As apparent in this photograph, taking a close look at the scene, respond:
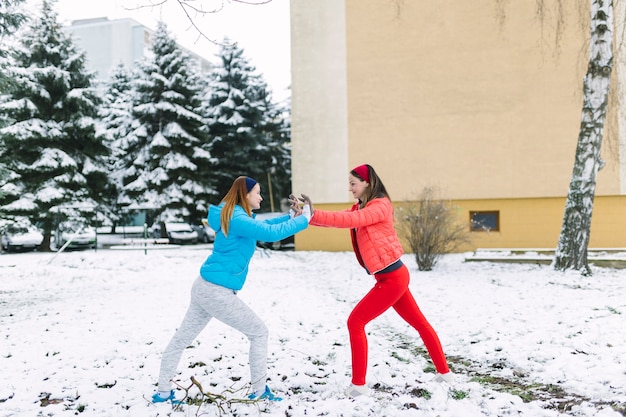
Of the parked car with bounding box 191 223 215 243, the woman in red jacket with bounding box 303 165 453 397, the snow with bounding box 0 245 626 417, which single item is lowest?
the parked car with bounding box 191 223 215 243

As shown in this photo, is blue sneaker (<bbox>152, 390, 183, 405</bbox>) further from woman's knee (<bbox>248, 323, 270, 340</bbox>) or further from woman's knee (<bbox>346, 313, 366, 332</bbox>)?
woman's knee (<bbox>346, 313, 366, 332</bbox>)

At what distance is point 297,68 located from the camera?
20484 mm

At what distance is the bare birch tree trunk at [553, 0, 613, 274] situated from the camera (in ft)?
34.2

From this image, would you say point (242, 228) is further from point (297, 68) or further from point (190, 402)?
point (297, 68)

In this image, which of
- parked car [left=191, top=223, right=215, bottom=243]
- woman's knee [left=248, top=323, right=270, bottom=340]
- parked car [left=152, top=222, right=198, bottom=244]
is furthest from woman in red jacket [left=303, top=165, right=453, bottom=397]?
parked car [left=191, top=223, right=215, bottom=243]

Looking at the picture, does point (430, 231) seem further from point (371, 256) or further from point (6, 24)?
point (6, 24)

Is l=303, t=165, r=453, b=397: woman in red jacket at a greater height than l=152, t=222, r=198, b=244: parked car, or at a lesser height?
greater

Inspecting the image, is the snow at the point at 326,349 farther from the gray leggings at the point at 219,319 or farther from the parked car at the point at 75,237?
the parked car at the point at 75,237

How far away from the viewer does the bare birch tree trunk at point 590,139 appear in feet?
34.2

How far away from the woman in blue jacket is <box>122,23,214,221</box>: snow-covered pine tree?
80.3 feet

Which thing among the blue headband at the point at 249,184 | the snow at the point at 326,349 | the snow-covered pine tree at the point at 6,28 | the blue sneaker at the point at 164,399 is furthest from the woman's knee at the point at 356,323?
the snow-covered pine tree at the point at 6,28

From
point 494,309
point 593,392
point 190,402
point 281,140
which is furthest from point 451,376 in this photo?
point 281,140

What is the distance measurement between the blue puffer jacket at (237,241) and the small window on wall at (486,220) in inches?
618

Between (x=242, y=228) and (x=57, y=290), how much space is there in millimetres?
8630
